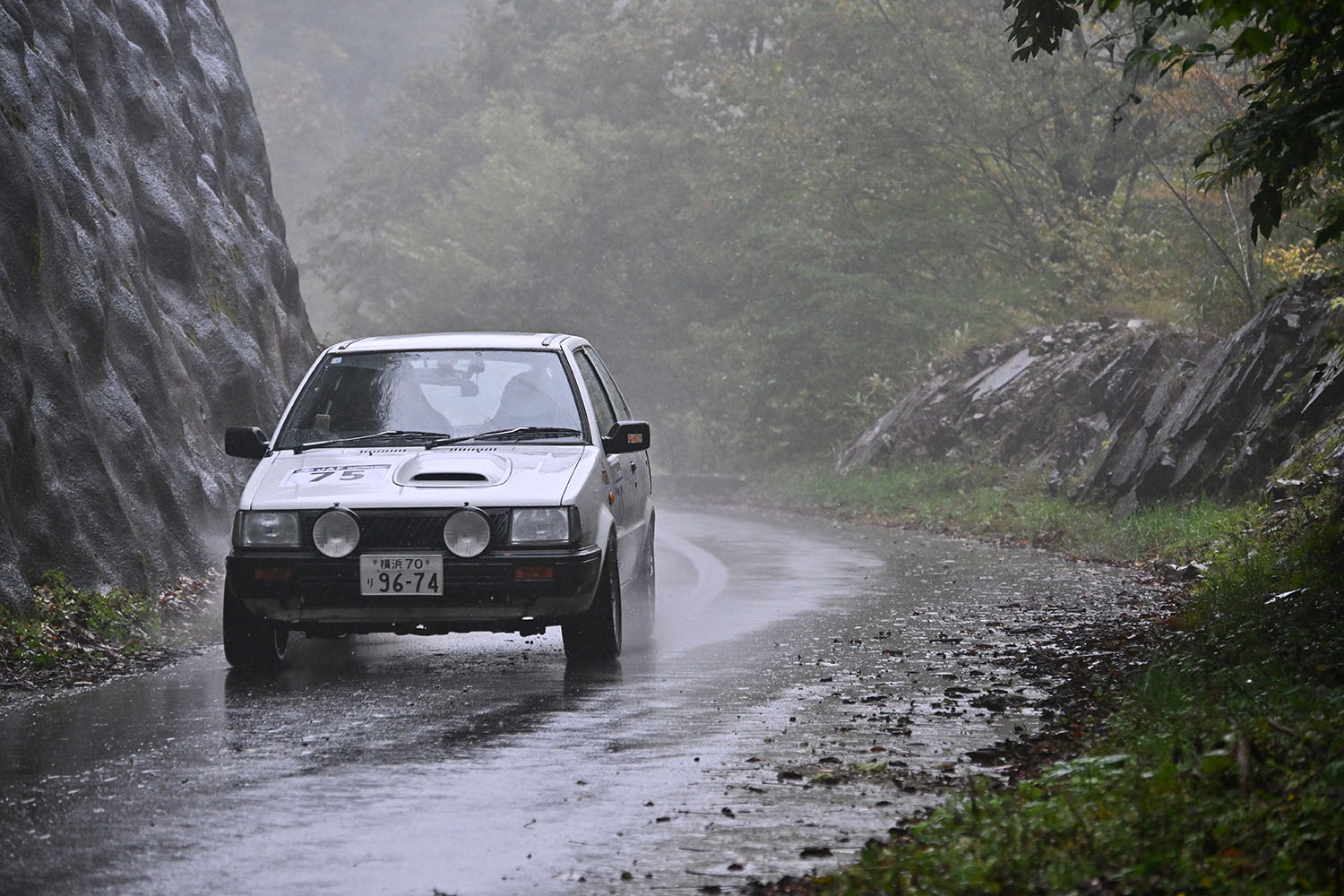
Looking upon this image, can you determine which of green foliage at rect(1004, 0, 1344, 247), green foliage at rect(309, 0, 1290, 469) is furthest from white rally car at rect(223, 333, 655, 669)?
green foliage at rect(309, 0, 1290, 469)

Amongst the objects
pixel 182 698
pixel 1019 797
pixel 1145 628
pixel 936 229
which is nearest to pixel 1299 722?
pixel 1019 797

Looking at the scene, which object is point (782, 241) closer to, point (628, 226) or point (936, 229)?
point (936, 229)

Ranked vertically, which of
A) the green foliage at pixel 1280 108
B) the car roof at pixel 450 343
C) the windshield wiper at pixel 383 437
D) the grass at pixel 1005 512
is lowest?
the grass at pixel 1005 512

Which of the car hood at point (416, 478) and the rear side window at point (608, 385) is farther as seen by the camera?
the rear side window at point (608, 385)

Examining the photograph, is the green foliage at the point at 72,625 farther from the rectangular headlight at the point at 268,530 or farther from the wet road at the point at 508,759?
the rectangular headlight at the point at 268,530

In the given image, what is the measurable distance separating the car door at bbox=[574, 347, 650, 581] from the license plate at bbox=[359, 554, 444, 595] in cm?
147

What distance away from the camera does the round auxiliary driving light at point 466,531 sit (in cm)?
940

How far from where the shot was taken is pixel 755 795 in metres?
6.44

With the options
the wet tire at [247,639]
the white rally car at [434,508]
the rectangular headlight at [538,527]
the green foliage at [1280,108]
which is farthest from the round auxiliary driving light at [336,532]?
the green foliage at [1280,108]

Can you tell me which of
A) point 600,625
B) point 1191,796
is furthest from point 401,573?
point 1191,796

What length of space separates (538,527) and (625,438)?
1.57 meters

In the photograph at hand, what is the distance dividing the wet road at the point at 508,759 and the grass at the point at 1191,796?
1.57 ft

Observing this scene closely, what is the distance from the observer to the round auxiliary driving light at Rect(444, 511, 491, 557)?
9.40 metres

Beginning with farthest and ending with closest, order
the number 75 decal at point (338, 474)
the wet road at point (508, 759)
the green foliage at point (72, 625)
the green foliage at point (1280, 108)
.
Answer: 1. the green foliage at point (72, 625)
2. the number 75 decal at point (338, 474)
3. the green foliage at point (1280, 108)
4. the wet road at point (508, 759)
